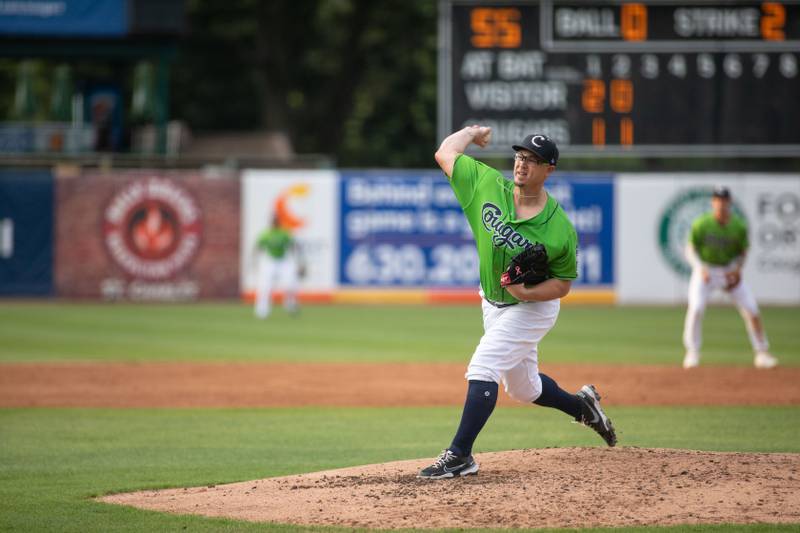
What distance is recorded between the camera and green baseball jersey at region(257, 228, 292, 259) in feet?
74.6

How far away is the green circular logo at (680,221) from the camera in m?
25.3

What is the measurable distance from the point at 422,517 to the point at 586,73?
15064 mm

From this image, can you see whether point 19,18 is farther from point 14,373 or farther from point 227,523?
point 227,523

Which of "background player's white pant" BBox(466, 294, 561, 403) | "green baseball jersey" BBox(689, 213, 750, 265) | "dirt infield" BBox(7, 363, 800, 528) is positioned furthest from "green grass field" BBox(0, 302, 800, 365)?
"background player's white pant" BBox(466, 294, 561, 403)

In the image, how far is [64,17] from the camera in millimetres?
26844

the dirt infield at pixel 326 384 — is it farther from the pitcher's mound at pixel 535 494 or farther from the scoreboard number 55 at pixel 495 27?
the scoreboard number 55 at pixel 495 27

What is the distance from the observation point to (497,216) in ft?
22.4

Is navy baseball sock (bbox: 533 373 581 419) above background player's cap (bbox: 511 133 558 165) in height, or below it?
below

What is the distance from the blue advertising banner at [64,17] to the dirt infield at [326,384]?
45.8 ft

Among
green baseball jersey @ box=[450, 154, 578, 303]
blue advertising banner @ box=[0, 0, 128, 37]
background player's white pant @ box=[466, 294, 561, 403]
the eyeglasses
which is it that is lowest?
background player's white pant @ box=[466, 294, 561, 403]

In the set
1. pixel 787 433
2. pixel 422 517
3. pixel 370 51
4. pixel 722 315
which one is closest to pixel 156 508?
pixel 422 517

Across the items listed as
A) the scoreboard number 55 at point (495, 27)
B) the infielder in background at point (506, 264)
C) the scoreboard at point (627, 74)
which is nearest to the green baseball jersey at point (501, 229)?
the infielder in background at point (506, 264)

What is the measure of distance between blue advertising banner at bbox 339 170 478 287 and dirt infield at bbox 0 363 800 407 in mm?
10440

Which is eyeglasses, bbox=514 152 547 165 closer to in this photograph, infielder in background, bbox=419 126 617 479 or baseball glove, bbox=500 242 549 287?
infielder in background, bbox=419 126 617 479
